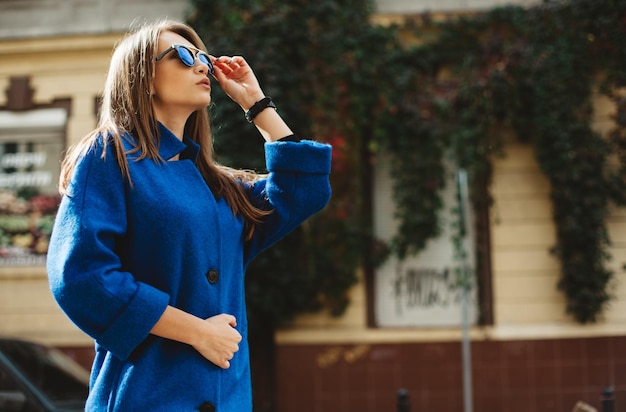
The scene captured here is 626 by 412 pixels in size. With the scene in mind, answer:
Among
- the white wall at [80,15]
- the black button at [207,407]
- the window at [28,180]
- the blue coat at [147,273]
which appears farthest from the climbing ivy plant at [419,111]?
the black button at [207,407]

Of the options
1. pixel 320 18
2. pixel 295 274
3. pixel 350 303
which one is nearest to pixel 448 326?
pixel 350 303

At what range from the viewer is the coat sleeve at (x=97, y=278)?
1610 mm

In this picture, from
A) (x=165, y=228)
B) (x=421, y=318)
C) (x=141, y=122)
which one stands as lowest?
(x=421, y=318)

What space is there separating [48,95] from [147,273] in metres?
8.51

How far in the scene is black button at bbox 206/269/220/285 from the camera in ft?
5.95

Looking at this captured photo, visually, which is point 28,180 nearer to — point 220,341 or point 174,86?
point 174,86

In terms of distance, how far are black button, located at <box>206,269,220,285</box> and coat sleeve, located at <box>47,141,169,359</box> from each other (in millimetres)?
158

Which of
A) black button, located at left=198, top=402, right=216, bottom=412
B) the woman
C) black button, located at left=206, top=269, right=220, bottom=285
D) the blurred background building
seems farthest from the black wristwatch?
the blurred background building

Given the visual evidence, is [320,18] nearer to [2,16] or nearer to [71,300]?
[2,16]

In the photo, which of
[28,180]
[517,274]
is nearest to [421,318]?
[517,274]

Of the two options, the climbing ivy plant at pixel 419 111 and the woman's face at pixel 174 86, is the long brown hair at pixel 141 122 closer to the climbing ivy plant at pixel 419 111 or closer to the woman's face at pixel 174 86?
the woman's face at pixel 174 86

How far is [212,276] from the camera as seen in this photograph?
1818 mm

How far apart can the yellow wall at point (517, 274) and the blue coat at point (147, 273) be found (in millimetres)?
6796

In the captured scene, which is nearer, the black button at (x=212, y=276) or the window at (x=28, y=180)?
the black button at (x=212, y=276)
